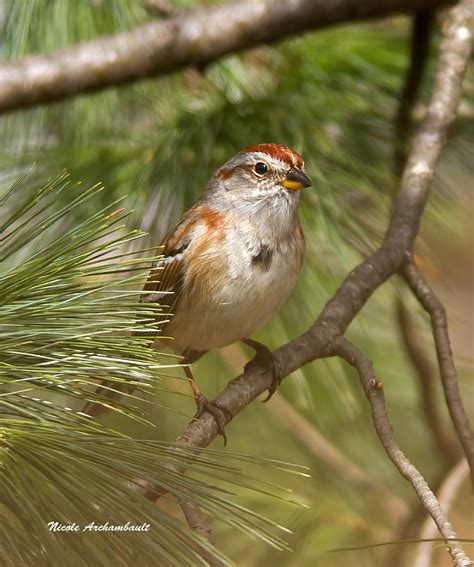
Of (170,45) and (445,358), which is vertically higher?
(170,45)

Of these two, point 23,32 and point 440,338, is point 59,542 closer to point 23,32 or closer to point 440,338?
point 440,338

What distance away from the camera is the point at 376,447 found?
269 centimetres

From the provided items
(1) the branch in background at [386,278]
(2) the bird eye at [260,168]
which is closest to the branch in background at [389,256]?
(1) the branch in background at [386,278]

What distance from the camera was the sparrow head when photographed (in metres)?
1.92

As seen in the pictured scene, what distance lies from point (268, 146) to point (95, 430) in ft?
3.33

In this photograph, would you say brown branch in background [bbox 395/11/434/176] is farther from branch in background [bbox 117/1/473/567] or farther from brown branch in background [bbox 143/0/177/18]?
brown branch in background [bbox 143/0/177/18]

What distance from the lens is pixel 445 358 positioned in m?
1.52

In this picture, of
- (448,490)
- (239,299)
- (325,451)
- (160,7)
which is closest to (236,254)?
(239,299)

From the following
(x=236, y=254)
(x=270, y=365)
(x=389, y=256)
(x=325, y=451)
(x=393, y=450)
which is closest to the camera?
(x=393, y=450)

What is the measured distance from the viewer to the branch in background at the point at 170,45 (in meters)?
1.99

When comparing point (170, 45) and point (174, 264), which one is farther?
point (170, 45)
